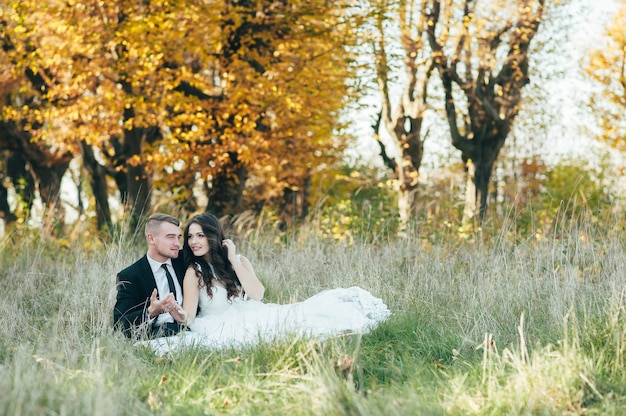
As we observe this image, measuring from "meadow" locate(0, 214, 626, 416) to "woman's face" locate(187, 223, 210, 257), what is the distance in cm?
83

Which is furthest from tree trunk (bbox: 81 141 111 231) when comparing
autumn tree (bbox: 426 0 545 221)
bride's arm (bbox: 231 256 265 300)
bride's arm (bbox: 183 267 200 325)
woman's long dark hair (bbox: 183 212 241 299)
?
bride's arm (bbox: 183 267 200 325)

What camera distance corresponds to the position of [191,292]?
6.96m

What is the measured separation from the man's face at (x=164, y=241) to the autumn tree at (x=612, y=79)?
14130mm

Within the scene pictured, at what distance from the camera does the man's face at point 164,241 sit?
6.86 meters

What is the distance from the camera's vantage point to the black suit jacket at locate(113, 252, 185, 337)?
259 inches

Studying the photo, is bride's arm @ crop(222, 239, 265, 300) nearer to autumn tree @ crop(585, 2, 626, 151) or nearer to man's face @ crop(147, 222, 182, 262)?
man's face @ crop(147, 222, 182, 262)

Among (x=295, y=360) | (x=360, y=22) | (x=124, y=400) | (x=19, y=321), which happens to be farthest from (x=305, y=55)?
(x=124, y=400)

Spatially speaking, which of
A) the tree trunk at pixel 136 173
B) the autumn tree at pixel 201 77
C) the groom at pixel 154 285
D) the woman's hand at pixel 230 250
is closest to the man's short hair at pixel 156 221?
the groom at pixel 154 285

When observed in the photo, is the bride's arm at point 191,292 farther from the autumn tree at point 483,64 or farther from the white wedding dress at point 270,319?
the autumn tree at point 483,64

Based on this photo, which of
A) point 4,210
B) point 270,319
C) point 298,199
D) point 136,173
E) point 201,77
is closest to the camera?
point 270,319

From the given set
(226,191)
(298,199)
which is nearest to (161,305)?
(226,191)

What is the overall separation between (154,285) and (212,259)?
58cm

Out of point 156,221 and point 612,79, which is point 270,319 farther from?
point 612,79

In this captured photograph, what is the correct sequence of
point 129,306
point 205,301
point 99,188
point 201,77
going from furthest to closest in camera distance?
point 99,188, point 201,77, point 205,301, point 129,306
